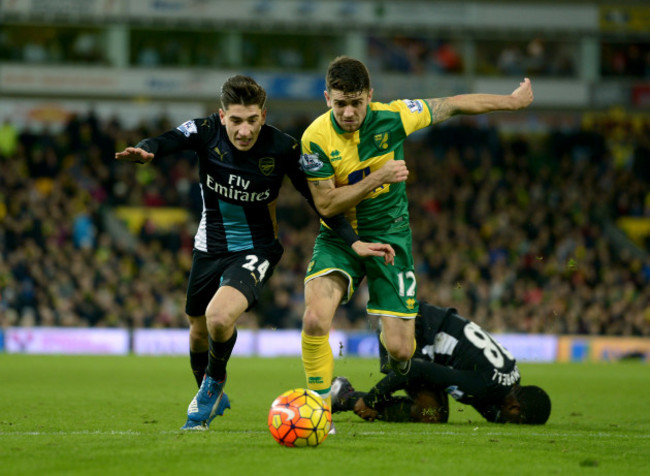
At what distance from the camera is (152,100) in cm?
2500

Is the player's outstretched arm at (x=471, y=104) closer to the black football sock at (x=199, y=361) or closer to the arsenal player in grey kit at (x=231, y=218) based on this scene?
the arsenal player in grey kit at (x=231, y=218)

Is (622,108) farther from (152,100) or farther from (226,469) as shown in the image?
(226,469)

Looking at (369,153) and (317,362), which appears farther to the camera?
(369,153)

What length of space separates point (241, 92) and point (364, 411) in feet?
9.17

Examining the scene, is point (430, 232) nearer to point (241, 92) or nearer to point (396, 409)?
point (396, 409)

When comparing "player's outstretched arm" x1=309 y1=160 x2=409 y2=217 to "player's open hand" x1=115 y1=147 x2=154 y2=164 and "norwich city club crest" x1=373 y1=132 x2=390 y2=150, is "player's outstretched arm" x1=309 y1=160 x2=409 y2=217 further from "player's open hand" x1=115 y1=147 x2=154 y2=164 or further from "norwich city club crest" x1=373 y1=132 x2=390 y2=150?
"player's open hand" x1=115 y1=147 x2=154 y2=164

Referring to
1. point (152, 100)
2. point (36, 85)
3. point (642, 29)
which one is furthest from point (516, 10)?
point (36, 85)

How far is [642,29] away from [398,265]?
65.6 feet

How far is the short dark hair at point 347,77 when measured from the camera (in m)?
6.51

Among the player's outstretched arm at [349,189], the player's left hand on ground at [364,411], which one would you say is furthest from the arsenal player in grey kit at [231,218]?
the player's left hand on ground at [364,411]

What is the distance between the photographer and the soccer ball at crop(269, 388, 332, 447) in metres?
5.69

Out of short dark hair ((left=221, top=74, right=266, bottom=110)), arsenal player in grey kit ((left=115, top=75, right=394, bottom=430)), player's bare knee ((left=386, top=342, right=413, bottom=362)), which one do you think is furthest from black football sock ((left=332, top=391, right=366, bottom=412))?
short dark hair ((left=221, top=74, right=266, bottom=110))

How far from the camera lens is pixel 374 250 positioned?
6570 mm

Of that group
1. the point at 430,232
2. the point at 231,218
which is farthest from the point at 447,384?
A: the point at 430,232
